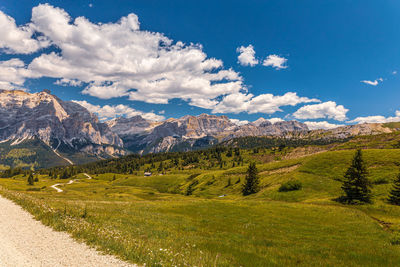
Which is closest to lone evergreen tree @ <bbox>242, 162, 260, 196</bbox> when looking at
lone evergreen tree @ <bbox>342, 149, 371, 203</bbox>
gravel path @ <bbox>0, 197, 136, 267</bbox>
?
lone evergreen tree @ <bbox>342, 149, 371, 203</bbox>

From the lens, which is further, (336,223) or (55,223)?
(336,223)

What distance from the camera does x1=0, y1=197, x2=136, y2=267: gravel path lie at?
461 inches

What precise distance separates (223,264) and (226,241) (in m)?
6.52

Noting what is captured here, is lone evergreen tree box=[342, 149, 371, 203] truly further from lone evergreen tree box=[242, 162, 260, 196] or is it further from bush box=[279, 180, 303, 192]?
lone evergreen tree box=[242, 162, 260, 196]

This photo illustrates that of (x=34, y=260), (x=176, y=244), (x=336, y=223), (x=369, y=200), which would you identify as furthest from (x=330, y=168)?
(x=34, y=260)

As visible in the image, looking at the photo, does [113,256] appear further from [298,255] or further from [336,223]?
[336,223]

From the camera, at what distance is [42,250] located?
1343 centimetres

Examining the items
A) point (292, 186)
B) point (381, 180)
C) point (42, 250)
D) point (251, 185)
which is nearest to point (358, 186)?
point (381, 180)

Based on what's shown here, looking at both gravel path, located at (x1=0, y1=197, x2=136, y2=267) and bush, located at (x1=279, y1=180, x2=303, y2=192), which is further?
bush, located at (x1=279, y1=180, x2=303, y2=192)

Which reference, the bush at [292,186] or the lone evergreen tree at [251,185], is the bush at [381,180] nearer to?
the bush at [292,186]

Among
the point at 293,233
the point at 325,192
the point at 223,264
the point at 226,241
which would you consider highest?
the point at 223,264

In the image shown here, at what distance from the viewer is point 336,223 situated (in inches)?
1230

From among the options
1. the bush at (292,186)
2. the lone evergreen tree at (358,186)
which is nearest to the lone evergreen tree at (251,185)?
the bush at (292,186)

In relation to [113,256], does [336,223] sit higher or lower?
lower
